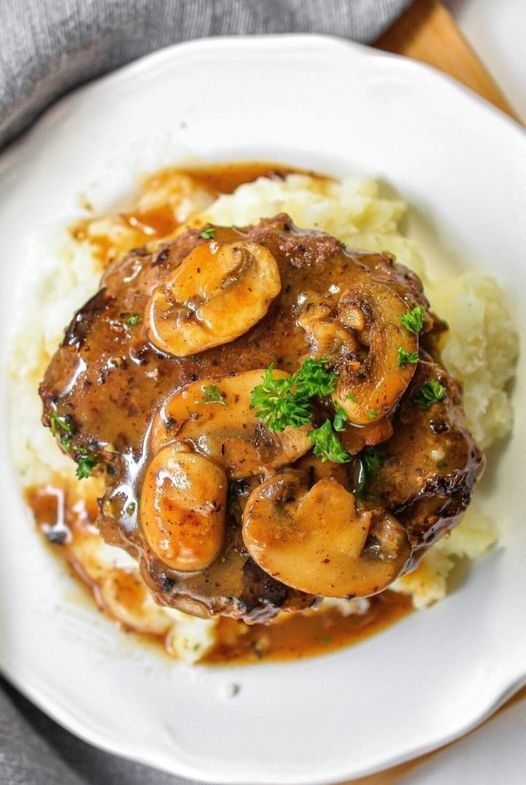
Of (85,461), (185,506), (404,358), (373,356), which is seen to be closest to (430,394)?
(404,358)

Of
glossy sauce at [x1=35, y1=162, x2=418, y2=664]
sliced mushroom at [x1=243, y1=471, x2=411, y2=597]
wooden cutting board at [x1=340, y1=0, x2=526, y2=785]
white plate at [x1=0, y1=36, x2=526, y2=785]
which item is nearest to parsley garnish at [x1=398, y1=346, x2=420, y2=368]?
sliced mushroom at [x1=243, y1=471, x2=411, y2=597]

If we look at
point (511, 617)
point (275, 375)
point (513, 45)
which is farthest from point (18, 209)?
point (511, 617)

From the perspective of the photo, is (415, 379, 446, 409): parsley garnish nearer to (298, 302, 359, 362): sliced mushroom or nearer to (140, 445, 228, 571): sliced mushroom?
(298, 302, 359, 362): sliced mushroom

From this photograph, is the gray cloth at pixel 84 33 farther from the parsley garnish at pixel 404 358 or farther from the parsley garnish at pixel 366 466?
the parsley garnish at pixel 366 466

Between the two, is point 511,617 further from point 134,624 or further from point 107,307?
point 107,307

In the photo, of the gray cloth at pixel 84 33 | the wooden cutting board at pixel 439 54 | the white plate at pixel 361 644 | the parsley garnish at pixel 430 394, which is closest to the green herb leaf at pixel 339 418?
the parsley garnish at pixel 430 394
